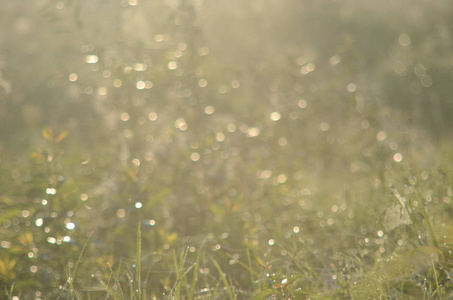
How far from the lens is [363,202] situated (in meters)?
2.56

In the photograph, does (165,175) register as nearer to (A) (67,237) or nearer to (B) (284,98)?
(A) (67,237)

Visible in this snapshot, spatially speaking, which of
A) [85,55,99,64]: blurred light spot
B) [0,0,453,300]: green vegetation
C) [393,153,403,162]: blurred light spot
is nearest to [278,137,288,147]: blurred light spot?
[0,0,453,300]: green vegetation

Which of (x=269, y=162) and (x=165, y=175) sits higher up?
(x=165, y=175)

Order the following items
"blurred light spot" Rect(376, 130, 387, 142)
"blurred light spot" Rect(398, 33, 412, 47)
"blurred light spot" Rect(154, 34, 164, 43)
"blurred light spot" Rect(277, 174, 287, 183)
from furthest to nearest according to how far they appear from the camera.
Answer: "blurred light spot" Rect(398, 33, 412, 47), "blurred light spot" Rect(376, 130, 387, 142), "blurred light spot" Rect(277, 174, 287, 183), "blurred light spot" Rect(154, 34, 164, 43)

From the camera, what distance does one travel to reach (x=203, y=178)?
276 cm

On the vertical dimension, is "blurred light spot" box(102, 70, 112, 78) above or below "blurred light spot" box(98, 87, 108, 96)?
above

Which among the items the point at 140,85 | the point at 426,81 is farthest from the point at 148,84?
the point at 426,81

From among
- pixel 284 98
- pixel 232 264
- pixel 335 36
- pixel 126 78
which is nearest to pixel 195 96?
pixel 126 78

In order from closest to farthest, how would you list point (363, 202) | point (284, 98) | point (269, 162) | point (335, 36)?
point (363, 202)
point (269, 162)
point (284, 98)
point (335, 36)

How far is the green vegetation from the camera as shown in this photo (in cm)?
179

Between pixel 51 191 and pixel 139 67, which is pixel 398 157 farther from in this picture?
pixel 51 191

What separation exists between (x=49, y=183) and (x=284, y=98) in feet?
6.76

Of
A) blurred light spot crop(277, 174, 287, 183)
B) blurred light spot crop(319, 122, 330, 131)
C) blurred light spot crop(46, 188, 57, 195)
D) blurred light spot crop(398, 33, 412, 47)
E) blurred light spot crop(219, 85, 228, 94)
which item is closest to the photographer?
blurred light spot crop(46, 188, 57, 195)

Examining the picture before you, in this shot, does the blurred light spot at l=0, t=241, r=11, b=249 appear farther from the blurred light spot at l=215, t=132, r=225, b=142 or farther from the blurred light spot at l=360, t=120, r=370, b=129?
the blurred light spot at l=360, t=120, r=370, b=129
